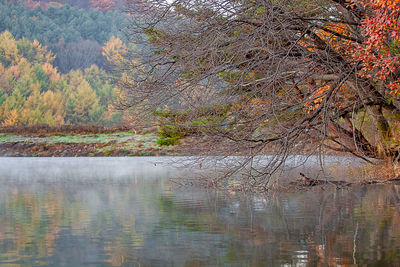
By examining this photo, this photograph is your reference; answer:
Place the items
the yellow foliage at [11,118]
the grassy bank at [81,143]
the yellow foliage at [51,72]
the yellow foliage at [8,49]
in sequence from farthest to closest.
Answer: the yellow foliage at [51,72]
the yellow foliage at [8,49]
the yellow foliage at [11,118]
the grassy bank at [81,143]

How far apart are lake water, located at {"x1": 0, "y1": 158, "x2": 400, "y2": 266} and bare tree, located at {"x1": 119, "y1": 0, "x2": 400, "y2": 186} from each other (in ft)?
4.20

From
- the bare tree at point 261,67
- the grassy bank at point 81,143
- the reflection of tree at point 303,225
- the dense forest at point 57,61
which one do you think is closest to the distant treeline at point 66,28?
the dense forest at point 57,61

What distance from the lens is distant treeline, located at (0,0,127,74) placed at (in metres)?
69.2

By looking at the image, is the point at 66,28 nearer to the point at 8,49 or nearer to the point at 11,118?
the point at 8,49

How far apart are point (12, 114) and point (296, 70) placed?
155 feet

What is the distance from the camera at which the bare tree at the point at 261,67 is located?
9984 mm

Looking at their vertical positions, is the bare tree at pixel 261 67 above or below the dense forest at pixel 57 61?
below

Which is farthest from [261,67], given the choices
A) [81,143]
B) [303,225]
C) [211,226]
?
[81,143]

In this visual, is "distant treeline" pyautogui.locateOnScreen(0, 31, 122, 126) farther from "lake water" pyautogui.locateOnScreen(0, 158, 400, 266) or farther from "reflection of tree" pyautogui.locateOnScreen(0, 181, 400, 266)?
"reflection of tree" pyautogui.locateOnScreen(0, 181, 400, 266)

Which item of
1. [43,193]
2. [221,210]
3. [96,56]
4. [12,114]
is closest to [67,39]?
[96,56]

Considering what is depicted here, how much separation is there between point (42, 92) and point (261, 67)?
5361cm

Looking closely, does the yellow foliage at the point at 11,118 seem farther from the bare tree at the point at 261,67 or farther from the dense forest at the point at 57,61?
the bare tree at the point at 261,67

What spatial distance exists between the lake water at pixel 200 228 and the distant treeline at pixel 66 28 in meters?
54.5

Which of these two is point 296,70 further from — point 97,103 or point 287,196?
point 97,103
